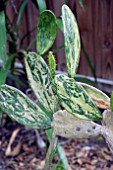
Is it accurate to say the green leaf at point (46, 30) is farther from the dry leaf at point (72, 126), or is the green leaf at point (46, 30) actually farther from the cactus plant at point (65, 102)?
the dry leaf at point (72, 126)

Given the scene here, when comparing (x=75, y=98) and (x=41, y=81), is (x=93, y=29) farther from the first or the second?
(x=75, y=98)

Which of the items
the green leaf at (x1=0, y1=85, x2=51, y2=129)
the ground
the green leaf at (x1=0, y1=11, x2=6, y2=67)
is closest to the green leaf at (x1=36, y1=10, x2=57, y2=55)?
the green leaf at (x1=0, y1=85, x2=51, y2=129)

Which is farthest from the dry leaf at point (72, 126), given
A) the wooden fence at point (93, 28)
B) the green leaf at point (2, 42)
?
the wooden fence at point (93, 28)

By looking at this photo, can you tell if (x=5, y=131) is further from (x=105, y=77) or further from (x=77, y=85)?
(x=77, y=85)

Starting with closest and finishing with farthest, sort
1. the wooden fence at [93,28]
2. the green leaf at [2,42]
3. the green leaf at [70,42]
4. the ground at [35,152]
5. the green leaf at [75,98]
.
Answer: the green leaf at [75,98]
the green leaf at [70,42]
the green leaf at [2,42]
the ground at [35,152]
the wooden fence at [93,28]

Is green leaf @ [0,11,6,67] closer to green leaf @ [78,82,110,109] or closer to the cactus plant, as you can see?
the cactus plant

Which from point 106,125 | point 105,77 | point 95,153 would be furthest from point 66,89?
point 105,77

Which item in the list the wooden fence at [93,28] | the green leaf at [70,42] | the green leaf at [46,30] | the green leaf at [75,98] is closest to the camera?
the green leaf at [75,98]
